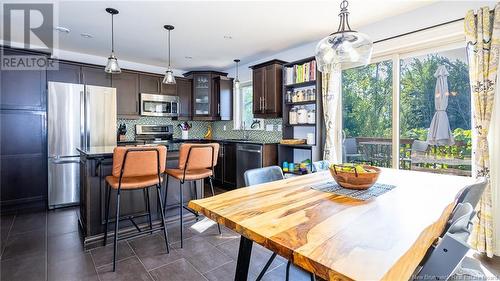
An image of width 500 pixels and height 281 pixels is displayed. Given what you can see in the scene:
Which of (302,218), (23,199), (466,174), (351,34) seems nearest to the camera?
(302,218)

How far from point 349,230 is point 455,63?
2.80 meters

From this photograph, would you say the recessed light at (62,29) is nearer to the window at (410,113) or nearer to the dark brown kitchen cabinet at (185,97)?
the dark brown kitchen cabinet at (185,97)

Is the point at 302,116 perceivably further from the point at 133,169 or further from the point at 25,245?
A: the point at 25,245

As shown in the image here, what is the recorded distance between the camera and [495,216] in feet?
7.36

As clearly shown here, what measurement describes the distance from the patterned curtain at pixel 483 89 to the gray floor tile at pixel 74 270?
3338mm

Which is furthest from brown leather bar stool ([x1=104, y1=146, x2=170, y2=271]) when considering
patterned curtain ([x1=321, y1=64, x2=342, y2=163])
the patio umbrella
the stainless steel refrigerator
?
the patio umbrella

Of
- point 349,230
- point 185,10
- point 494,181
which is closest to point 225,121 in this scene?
point 185,10

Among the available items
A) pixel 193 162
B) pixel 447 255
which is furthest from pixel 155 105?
pixel 447 255

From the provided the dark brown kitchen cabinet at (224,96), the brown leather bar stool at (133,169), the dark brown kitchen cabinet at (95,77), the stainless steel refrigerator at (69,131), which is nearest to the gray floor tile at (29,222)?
the stainless steel refrigerator at (69,131)

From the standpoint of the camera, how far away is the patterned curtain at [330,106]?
344cm

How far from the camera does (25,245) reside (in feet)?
8.01

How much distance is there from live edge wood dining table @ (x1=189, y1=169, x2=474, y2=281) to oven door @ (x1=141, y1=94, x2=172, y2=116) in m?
4.08

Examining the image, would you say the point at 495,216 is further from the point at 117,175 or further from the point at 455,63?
the point at 117,175

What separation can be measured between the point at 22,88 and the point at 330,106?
4391 mm
